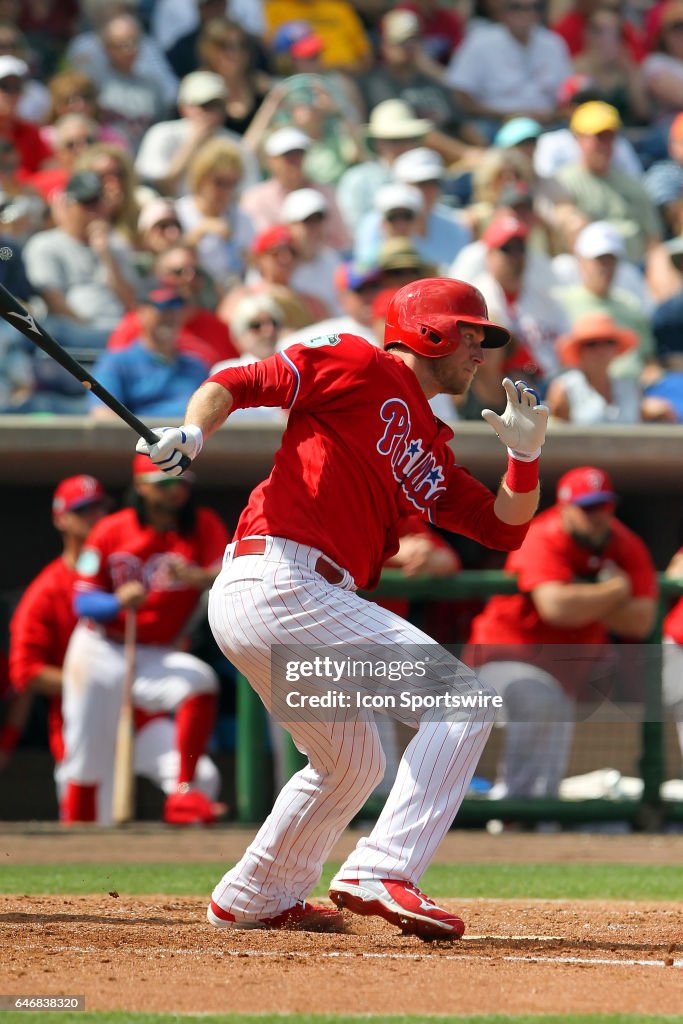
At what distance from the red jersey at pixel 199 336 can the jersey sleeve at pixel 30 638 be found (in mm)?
1407

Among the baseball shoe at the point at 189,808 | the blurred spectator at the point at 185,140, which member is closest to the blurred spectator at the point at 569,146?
the blurred spectator at the point at 185,140

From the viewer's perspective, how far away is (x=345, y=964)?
13.4 ft

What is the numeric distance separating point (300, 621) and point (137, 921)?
1.13 m

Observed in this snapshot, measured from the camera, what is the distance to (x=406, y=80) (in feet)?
38.7

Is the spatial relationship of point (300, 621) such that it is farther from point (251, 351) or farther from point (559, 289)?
point (559, 289)

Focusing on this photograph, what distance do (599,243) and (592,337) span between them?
0.95 m

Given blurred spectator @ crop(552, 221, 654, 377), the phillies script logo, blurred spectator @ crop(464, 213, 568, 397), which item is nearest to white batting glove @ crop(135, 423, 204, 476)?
the phillies script logo

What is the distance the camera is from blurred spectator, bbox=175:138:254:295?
9891mm

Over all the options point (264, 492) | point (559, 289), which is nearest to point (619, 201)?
point (559, 289)

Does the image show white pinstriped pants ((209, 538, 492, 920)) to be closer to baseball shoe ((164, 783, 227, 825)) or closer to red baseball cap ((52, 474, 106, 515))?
baseball shoe ((164, 783, 227, 825))

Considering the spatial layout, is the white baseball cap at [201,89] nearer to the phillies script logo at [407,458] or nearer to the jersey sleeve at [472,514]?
the jersey sleeve at [472,514]

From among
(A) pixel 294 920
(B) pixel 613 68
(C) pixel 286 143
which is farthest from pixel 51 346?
(B) pixel 613 68

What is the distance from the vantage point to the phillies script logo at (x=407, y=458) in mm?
4445

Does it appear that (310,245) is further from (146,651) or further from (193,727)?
(193,727)
